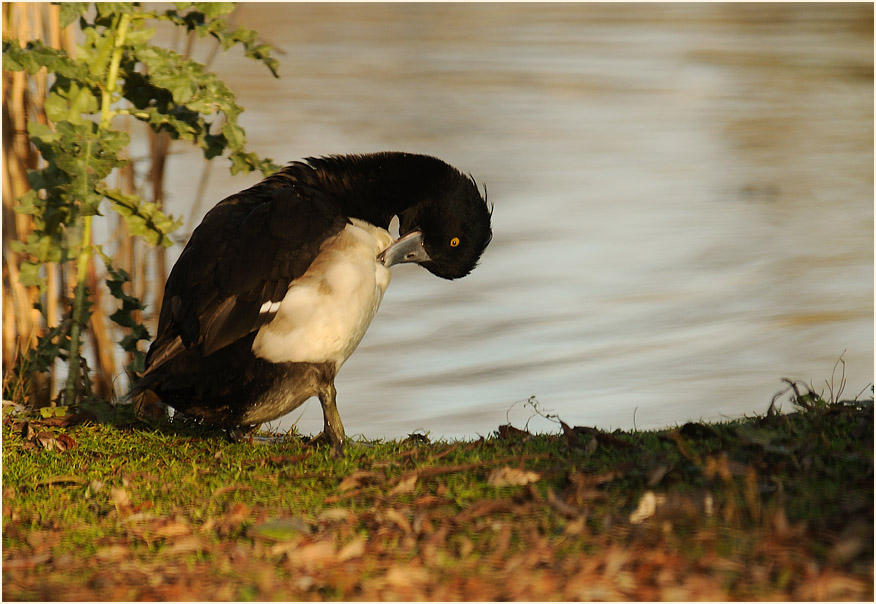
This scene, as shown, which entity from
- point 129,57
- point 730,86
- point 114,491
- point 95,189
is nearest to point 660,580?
point 114,491

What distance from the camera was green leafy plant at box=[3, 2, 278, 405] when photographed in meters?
4.57

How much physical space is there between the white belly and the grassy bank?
0.45 m

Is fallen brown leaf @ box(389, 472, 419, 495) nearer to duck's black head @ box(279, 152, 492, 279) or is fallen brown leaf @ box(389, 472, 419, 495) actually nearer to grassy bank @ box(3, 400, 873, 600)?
grassy bank @ box(3, 400, 873, 600)

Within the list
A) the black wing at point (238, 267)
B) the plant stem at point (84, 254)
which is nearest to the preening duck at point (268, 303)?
the black wing at point (238, 267)

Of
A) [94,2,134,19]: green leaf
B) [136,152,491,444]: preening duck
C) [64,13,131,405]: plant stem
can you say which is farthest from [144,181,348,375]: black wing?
[94,2,134,19]: green leaf

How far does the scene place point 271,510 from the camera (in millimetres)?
3328

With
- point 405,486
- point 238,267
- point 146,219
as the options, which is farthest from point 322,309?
point 146,219

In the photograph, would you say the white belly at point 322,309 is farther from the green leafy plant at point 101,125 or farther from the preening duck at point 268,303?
the green leafy plant at point 101,125

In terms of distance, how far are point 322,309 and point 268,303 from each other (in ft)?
0.75

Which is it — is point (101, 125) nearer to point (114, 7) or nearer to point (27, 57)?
point (27, 57)

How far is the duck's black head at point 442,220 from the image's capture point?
4.77 m

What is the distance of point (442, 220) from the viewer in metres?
4.80

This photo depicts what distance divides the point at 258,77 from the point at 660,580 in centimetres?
831

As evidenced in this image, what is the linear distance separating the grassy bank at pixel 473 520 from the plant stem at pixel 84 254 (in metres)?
0.83
